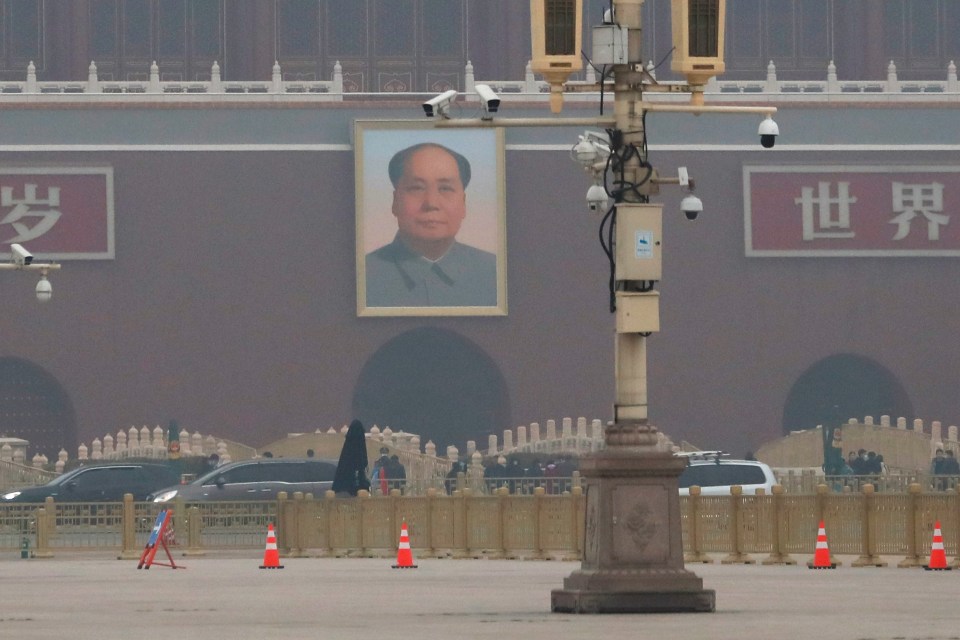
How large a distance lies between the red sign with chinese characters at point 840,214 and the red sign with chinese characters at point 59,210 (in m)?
12.3

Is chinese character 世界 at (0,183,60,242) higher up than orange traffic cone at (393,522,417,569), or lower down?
higher up

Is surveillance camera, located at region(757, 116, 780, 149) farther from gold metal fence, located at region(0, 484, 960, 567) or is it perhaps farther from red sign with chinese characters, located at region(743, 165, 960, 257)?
red sign with chinese characters, located at region(743, 165, 960, 257)

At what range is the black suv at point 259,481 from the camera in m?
34.9

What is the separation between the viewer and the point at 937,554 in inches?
855

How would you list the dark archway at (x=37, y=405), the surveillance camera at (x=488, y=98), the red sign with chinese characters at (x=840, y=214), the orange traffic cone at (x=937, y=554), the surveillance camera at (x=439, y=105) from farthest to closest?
1. the red sign with chinese characters at (x=840, y=214)
2. the dark archway at (x=37, y=405)
3. the orange traffic cone at (x=937, y=554)
4. the surveillance camera at (x=439, y=105)
5. the surveillance camera at (x=488, y=98)

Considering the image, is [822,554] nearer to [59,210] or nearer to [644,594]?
[644,594]

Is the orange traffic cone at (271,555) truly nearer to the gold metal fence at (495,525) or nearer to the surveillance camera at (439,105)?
the gold metal fence at (495,525)

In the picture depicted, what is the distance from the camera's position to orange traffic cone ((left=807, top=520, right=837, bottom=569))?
73.9 feet

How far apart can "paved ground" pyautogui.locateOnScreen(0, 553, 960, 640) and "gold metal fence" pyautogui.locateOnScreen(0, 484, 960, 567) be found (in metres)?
0.62

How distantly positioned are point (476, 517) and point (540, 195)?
1744 cm

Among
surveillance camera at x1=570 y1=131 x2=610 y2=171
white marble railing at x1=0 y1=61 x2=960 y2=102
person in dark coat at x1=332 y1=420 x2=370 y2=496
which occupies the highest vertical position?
white marble railing at x1=0 y1=61 x2=960 y2=102

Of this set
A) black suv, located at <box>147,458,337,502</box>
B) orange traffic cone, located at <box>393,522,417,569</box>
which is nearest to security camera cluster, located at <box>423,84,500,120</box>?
orange traffic cone, located at <box>393,522,417,569</box>

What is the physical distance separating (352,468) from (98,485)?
6.58 metres

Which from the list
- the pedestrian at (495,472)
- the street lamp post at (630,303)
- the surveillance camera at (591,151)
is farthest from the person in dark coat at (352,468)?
the street lamp post at (630,303)
